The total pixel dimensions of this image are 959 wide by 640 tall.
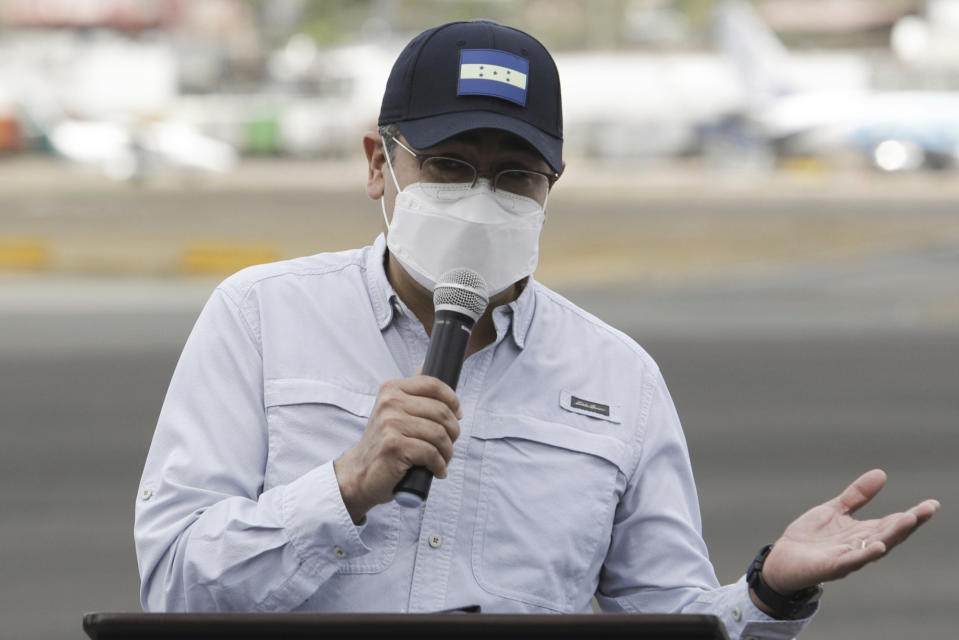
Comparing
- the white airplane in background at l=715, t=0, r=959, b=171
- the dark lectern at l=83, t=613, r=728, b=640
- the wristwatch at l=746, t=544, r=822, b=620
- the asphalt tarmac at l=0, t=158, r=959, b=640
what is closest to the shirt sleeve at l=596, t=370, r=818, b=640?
the wristwatch at l=746, t=544, r=822, b=620

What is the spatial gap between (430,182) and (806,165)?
42.7 meters

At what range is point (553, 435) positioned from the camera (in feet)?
7.03

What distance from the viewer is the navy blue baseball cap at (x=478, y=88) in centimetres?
208

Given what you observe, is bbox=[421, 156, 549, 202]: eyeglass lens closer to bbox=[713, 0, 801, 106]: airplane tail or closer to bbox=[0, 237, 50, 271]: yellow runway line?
bbox=[0, 237, 50, 271]: yellow runway line

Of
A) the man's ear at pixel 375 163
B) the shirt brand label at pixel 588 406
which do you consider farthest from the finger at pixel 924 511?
the man's ear at pixel 375 163

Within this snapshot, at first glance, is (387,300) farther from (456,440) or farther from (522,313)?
(456,440)

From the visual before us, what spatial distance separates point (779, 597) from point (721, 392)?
8.65m

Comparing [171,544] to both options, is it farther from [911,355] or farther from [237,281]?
[911,355]

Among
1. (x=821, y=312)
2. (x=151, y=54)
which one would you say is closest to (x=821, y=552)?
(x=821, y=312)

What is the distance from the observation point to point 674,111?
162ft

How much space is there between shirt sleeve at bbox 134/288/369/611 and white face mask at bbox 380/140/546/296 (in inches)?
11.2

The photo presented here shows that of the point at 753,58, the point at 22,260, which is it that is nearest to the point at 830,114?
the point at 753,58

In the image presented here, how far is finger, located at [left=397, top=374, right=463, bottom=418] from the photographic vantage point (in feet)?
5.73

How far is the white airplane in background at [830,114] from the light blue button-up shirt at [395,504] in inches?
1611
